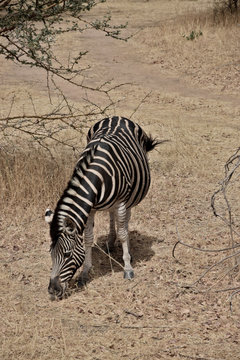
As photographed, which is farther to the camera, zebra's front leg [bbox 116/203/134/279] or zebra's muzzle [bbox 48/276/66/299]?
zebra's front leg [bbox 116/203/134/279]

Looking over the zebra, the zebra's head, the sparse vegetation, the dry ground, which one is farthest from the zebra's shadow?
the sparse vegetation

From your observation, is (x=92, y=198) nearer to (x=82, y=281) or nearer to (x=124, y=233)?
(x=124, y=233)

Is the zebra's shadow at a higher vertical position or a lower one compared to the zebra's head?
lower

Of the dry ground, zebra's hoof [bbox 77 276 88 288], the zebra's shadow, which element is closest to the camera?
the dry ground

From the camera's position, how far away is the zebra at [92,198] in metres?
6.45

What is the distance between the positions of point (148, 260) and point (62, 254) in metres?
1.67

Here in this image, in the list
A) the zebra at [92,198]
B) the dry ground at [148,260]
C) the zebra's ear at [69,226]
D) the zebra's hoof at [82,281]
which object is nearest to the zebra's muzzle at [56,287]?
the zebra at [92,198]

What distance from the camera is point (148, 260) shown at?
25.5 feet

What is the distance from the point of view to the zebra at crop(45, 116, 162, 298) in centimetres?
645

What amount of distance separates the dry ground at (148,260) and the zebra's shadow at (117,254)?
15 mm

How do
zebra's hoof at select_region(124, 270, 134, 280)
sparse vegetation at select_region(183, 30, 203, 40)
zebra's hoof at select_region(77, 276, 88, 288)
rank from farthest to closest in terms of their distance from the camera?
A: sparse vegetation at select_region(183, 30, 203, 40)
zebra's hoof at select_region(124, 270, 134, 280)
zebra's hoof at select_region(77, 276, 88, 288)

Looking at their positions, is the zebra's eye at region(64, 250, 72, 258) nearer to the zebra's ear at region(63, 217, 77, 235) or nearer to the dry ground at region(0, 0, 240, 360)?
the zebra's ear at region(63, 217, 77, 235)

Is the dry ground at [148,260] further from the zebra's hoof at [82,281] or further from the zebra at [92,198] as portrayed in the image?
the zebra at [92,198]

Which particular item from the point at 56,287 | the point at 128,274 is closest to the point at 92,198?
the point at 56,287
